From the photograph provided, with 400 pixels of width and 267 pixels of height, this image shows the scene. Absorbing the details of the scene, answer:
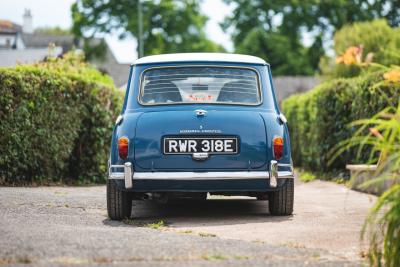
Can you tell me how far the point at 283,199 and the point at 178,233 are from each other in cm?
206

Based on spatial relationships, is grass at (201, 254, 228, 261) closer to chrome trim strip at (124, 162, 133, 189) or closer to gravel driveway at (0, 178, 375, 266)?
gravel driveway at (0, 178, 375, 266)

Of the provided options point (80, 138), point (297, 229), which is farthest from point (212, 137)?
point (80, 138)

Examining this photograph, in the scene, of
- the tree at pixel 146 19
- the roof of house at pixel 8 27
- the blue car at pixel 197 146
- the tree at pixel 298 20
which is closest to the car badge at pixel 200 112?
the blue car at pixel 197 146

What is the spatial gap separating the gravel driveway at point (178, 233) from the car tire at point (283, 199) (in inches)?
5.3

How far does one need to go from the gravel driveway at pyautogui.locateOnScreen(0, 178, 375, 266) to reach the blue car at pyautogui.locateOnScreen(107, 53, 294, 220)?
1.25 ft

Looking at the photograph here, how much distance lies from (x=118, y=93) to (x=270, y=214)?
28.5 ft

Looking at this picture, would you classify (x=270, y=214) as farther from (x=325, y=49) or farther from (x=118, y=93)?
(x=325, y=49)

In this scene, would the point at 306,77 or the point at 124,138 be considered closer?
the point at 124,138

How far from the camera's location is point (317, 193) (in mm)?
13859

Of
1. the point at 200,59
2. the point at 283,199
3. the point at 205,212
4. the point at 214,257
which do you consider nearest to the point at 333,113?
the point at 205,212

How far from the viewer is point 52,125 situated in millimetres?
14422

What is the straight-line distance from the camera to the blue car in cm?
858

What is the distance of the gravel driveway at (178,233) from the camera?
5785 mm

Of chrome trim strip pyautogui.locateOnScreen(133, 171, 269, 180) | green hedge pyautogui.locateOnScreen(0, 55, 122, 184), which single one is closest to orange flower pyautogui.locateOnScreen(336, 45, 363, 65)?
chrome trim strip pyautogui.locateOnScreen(133, 171, 269, 180)
